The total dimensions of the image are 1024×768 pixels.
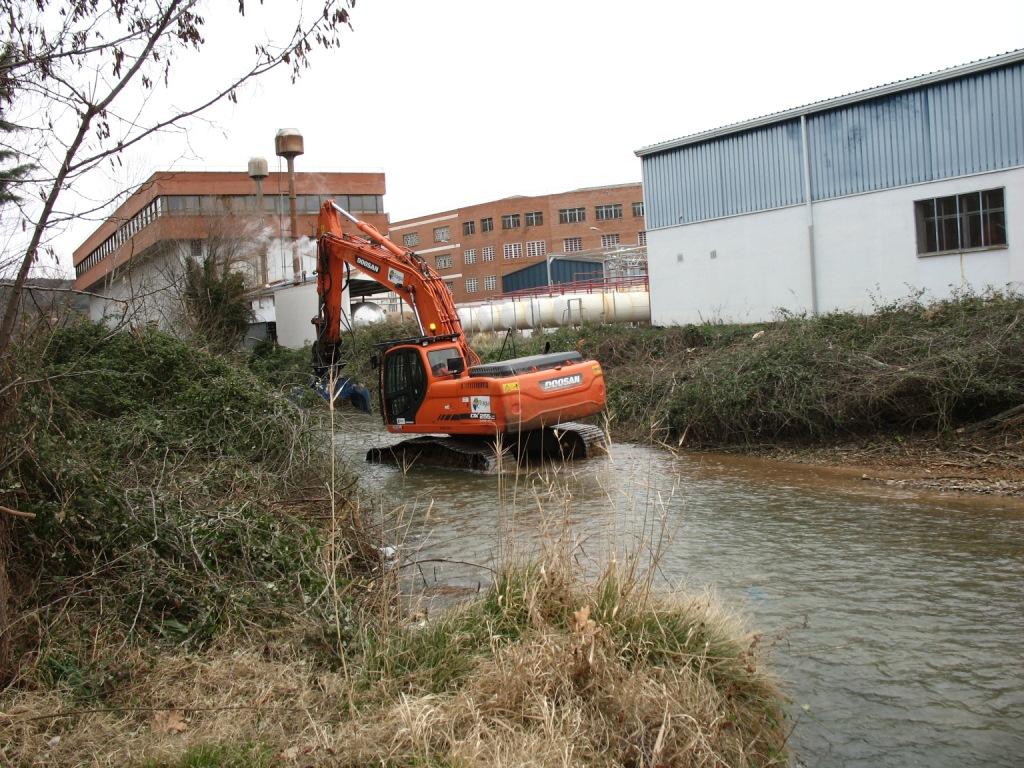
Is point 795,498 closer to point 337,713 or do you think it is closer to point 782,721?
point 782,721

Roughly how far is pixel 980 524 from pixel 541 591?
19.3 feet

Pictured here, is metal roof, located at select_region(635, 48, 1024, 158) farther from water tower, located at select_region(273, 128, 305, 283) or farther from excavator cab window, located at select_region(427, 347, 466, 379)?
water tower, located at select_region(273, 128, 305, 283)

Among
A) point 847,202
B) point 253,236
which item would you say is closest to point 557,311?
point 847,202

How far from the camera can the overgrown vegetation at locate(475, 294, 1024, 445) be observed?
43.1ft

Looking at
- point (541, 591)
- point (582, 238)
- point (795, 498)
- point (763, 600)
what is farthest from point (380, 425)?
point (582, 238)

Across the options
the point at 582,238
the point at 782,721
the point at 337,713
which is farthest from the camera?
the point at 582,238

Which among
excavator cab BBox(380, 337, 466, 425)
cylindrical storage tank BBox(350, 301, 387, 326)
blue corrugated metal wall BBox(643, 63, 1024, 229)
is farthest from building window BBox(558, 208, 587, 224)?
excavator cab BBox(380, 337, 466, 425)

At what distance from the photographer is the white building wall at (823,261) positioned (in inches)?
690

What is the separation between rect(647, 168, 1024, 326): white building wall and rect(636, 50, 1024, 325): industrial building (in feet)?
0.08

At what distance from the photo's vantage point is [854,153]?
19.4 metres

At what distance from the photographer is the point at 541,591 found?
5.37 metres

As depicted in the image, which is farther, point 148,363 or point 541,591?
point 148,363

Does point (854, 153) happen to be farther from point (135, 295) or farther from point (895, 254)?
point (135, 295)

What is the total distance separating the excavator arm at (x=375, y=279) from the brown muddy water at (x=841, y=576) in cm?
A: 325
